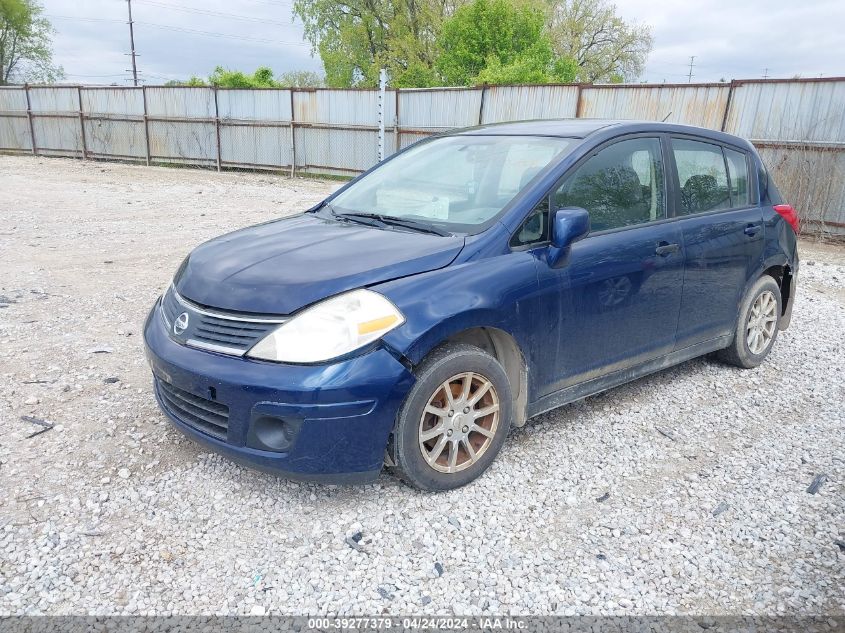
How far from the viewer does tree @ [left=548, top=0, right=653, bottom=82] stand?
3794cm

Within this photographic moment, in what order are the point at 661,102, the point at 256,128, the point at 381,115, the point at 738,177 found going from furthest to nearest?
the point at 256,128 → the point at 381,115 → the point at 661,102 → the point at 738,177

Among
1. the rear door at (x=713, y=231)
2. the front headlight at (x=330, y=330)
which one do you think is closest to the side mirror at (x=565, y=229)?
the front headlight at (x=330, y=330)

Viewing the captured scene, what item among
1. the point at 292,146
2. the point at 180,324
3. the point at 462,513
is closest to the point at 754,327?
the point at 462,513

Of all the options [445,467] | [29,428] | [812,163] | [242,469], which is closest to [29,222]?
[29,428]

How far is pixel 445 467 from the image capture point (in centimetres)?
296

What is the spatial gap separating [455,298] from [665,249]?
1562mm

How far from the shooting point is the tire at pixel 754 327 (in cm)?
450

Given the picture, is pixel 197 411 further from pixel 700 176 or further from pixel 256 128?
pixel 256 128

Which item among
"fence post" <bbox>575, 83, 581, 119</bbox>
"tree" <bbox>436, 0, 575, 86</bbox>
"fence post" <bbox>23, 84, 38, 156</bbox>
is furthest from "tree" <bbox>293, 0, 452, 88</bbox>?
"fence post" <bbox>575, 83, 581, 119</bbox>

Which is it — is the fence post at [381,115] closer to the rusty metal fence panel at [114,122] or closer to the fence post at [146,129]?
the fence post at [146,129]

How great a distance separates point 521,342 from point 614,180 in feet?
3.84

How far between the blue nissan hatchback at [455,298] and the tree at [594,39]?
36823 mm

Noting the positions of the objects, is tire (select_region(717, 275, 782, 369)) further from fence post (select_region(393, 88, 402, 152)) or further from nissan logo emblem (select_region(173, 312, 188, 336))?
fence post (select_region(393, 88, 402, 152))

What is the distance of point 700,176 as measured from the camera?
412 centimetres
